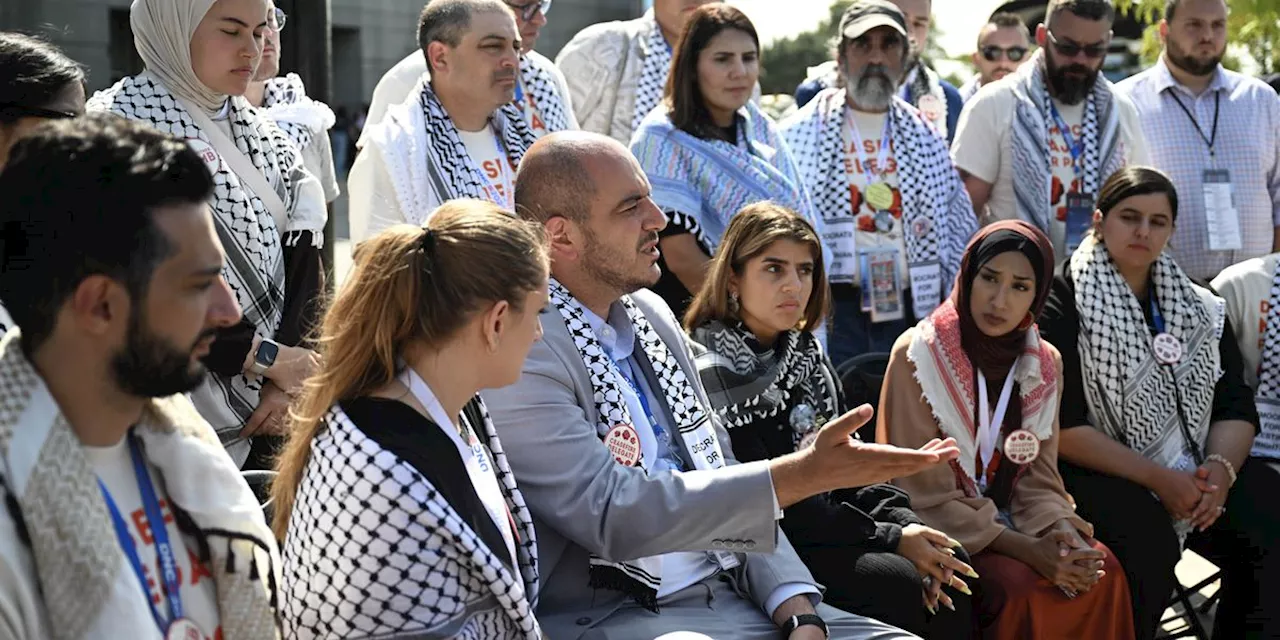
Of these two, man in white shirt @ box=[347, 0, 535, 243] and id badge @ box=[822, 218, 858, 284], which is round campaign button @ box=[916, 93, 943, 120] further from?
man in white shirt @ box=[347, 0, 535, 243]

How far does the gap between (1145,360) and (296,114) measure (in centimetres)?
308

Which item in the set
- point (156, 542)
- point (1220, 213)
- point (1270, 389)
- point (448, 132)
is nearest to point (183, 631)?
point (156, 542)

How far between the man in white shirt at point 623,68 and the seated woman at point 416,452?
3280 millimetres

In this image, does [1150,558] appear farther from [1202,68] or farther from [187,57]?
[187,57]

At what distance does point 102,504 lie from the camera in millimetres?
1902

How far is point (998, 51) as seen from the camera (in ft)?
25.4

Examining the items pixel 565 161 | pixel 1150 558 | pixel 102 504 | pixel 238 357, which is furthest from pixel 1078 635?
pixel 102 504

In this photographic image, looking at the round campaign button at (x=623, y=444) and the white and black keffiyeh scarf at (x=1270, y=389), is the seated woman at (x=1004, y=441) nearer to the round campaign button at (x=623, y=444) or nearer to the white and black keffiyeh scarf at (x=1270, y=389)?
the white and black keffiyeh scarf at (x=1270, y=389)

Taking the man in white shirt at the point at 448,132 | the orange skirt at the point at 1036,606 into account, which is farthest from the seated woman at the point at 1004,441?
the man in white shirt at the point at 448,132

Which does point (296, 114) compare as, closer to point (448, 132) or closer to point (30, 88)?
point (448, 132)

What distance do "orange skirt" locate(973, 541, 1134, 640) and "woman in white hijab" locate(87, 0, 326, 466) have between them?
2.17 metres

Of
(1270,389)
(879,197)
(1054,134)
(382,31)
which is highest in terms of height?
(382,31)

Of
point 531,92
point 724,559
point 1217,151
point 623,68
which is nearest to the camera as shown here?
point 724,559

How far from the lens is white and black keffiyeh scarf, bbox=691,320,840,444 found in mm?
4035
